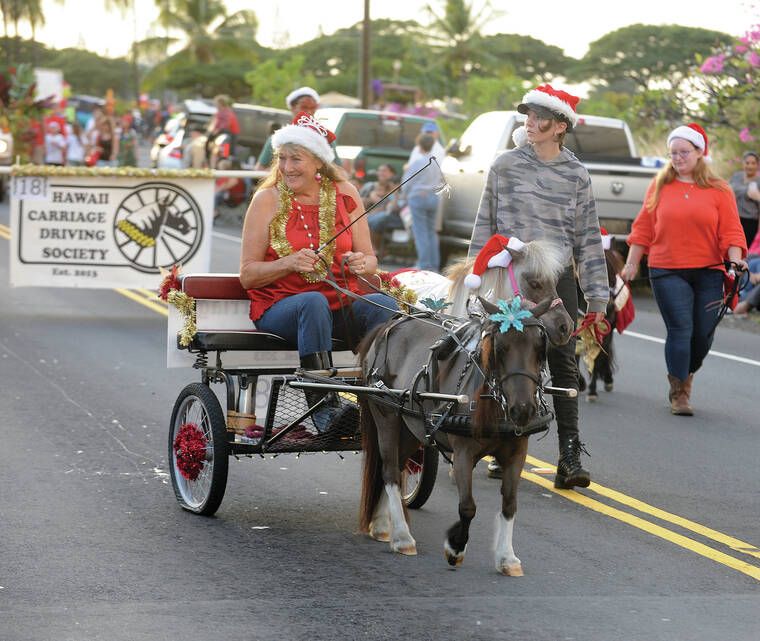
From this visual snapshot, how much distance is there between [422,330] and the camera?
730 cm

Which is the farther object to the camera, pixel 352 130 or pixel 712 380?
pixel 352 130

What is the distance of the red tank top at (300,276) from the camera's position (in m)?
7.90

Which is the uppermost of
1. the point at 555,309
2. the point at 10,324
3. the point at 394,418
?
the point at 555,309

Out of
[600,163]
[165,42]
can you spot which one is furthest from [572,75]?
[600,163]

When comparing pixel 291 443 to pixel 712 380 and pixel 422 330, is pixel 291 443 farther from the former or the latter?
pixel 712 380

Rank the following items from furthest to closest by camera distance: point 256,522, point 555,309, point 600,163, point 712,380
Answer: point 600,163
point 712,380
point 256,522
point 555,309

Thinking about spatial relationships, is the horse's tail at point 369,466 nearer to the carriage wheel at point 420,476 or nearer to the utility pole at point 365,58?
the carriage wheel at point 420,476

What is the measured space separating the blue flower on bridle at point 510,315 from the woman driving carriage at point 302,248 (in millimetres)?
1327

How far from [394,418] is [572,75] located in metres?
81.7

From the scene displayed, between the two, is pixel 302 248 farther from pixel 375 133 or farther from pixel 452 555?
pixel 375 133

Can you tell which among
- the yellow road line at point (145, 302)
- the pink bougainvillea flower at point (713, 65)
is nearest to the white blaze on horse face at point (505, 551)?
the yellow road line at point (145, 302)

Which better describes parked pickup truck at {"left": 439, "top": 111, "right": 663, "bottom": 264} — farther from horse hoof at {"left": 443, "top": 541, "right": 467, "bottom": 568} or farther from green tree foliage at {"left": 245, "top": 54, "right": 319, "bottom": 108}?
green tree foliage at {"left": 245, "top": 54, "right": 319, "bottom": 108}

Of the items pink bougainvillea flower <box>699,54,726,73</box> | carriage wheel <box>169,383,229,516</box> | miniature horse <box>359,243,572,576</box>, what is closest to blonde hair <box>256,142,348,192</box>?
miniature horse <box>359,243,572,576</box>

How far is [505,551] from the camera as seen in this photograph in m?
6.87
